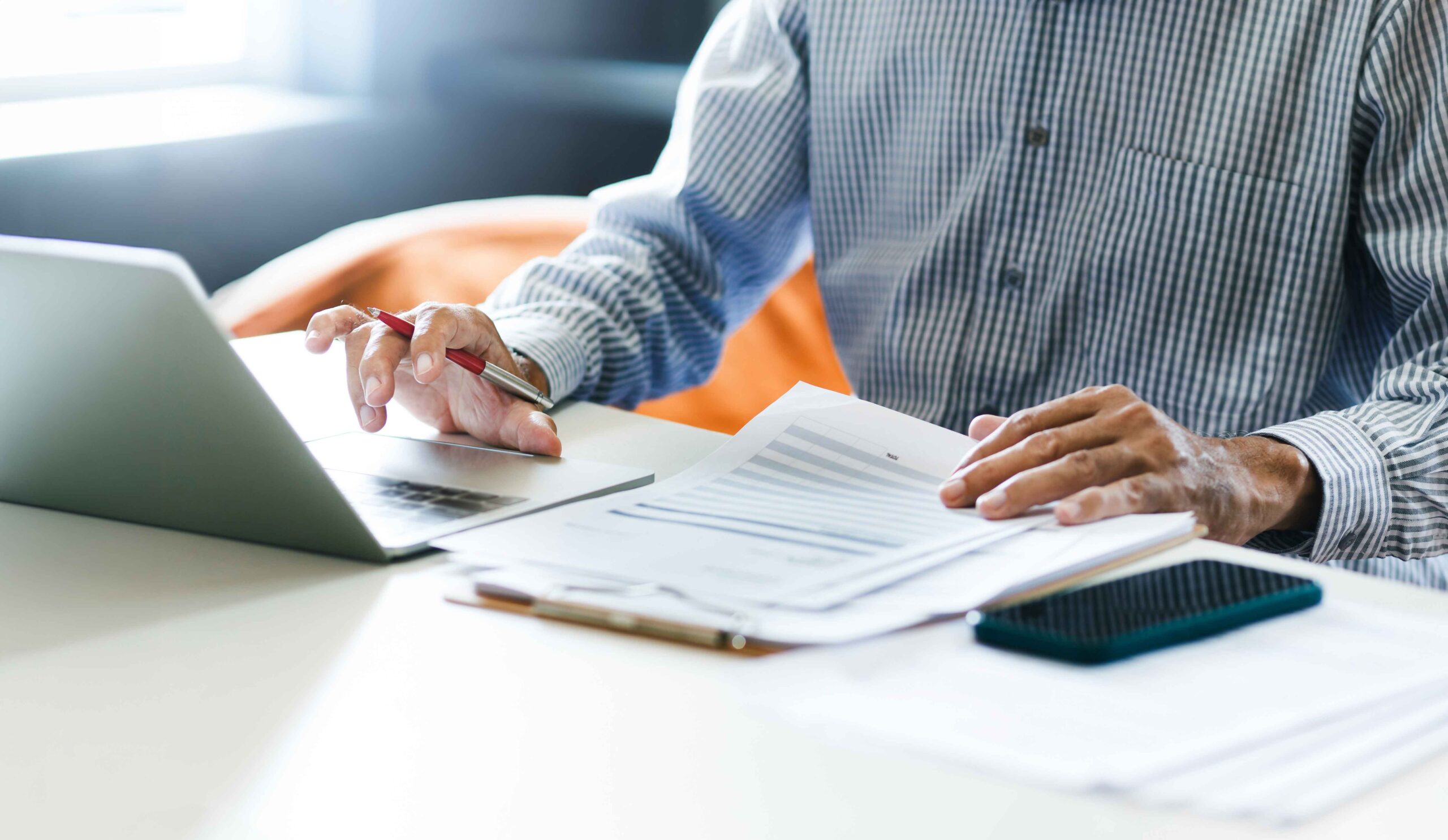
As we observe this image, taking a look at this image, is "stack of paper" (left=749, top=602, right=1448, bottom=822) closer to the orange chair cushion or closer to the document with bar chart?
the document with bar chart

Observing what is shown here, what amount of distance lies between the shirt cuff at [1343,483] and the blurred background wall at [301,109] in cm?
144

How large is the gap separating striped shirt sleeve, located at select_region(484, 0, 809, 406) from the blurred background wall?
28.4 inches

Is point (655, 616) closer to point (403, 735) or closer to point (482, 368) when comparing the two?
point (403, 735)

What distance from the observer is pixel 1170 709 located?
17.2 inches

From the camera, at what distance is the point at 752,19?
4.46 feet

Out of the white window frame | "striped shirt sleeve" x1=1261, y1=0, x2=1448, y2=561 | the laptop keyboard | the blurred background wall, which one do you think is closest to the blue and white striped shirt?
"striped shirt sleeve" x1=1261, y1=0, x2=1448, y2=561

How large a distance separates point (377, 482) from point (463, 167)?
1613 millimetres

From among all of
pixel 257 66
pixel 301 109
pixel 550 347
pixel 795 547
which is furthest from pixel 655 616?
pixel 257 66

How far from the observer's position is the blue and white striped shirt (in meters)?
1.03

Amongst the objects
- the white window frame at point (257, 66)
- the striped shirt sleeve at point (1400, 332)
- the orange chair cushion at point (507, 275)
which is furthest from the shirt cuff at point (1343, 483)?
the white window frame at point (257, 66)

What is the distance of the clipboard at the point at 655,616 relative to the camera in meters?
0.51

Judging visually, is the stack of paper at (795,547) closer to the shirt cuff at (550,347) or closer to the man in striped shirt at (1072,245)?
the man in striped shirt at (1072,245)

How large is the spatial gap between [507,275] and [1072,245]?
0.91m

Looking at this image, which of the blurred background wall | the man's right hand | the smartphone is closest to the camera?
the smartphone
